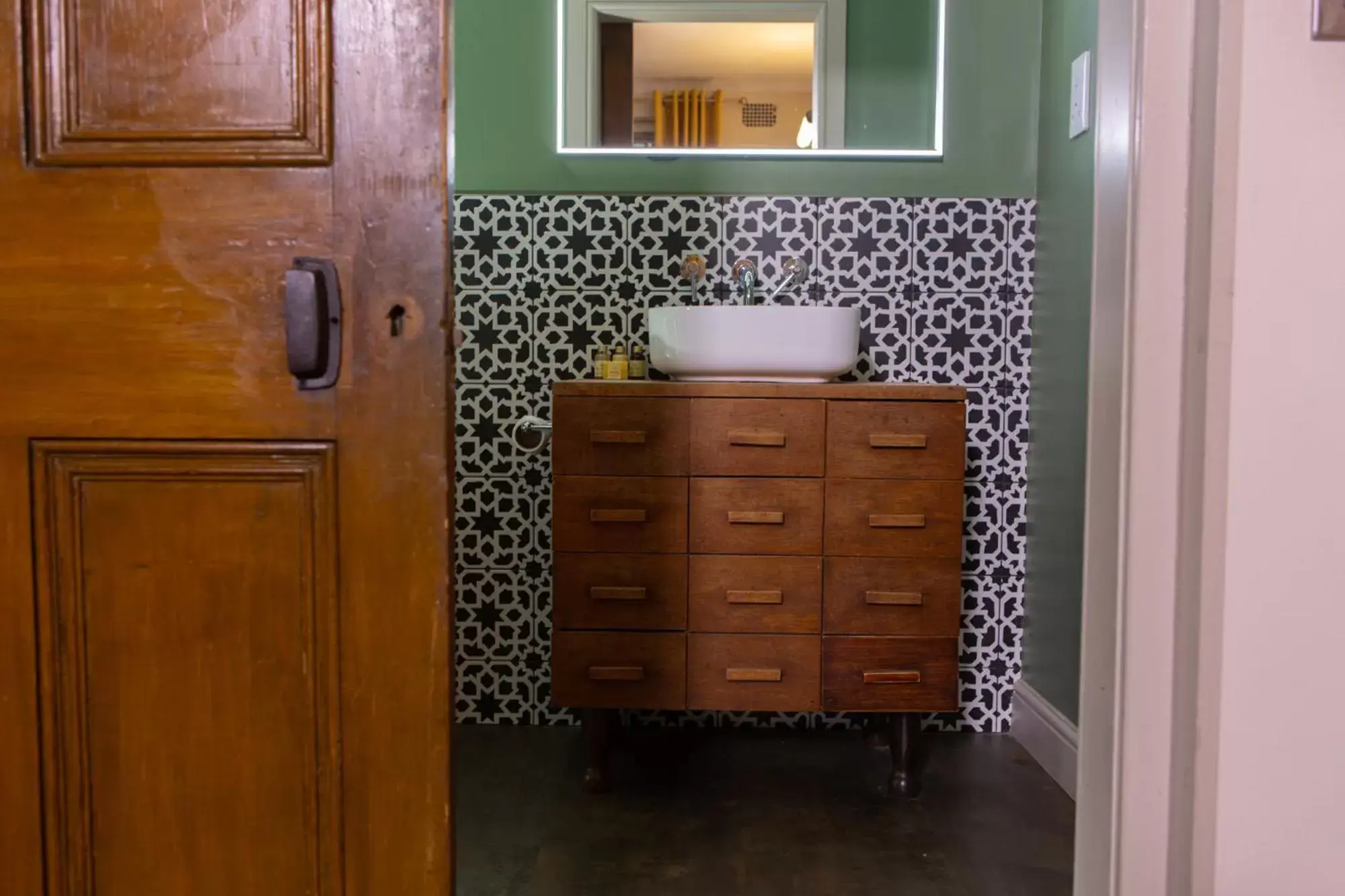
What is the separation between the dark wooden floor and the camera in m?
1.52

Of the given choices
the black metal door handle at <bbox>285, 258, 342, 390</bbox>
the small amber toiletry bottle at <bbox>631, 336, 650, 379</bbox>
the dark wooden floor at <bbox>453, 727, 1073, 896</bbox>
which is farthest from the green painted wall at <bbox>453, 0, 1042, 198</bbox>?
the black metal door handle at <bbox>285, 258, 342, 390</bbox>

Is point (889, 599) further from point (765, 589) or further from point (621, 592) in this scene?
point (621, 592)

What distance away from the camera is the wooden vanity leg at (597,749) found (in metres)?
1.87

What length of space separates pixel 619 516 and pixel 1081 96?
1.34 meters

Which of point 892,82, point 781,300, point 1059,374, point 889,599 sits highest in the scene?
point 892,82

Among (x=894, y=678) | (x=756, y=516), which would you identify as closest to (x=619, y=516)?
(x=756, y=516)

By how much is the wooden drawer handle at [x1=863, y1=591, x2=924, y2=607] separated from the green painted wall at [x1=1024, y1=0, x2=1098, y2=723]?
0.37 m

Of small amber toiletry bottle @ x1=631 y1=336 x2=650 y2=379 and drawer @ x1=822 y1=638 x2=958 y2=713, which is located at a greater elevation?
small amber toiletry bottle @ x1=631 y1=336 x2=650 y2=379

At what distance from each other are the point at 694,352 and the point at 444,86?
3.81 ft

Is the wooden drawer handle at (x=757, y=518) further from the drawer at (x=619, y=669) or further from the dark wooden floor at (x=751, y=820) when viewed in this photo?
the dark wooden floor at (x=751, y=820)

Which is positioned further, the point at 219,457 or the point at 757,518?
the point at 757,518

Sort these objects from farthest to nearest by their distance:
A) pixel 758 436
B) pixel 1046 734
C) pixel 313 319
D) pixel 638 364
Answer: pixel 638 364 < pixel 1046 734 < pixel 758 436 < pixel 313 319

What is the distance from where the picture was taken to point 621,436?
5.76 feet

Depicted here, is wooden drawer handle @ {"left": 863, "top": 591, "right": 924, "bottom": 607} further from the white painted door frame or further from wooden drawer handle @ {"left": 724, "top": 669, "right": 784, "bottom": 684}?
the white painted door frame
